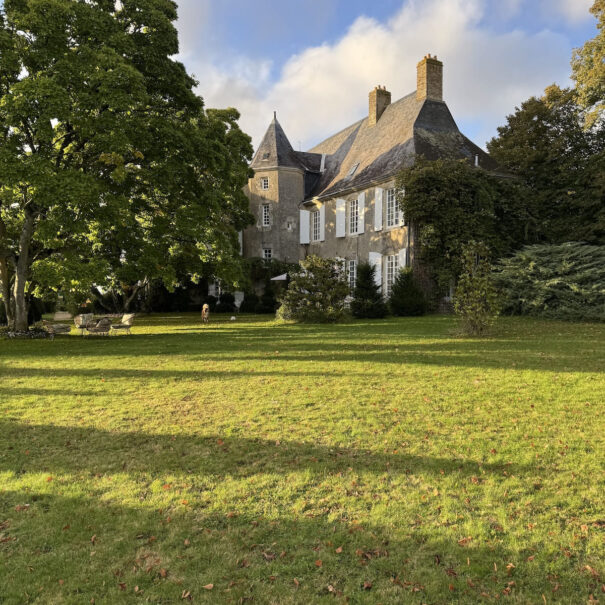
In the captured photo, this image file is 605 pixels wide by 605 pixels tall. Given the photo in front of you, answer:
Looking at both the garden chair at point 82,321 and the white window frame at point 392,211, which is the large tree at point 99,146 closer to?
the garden chair at point 82,321

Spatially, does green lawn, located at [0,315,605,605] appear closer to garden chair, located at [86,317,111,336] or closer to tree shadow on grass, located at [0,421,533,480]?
tree shadow on grass, located at [0,421,533,480]

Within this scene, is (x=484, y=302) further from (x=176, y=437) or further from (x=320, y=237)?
(x=320, y=237)

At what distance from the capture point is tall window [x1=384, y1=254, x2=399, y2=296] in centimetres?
2304

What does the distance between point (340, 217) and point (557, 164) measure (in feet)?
36.7

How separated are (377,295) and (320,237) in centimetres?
966

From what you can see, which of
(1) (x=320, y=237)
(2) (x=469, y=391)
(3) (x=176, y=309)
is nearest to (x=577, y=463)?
(2) (x=469, y=391)

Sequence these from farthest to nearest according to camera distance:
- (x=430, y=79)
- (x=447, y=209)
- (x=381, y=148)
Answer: (x=381, y=148) → (x=430, y=79) → (x=447, y=209)

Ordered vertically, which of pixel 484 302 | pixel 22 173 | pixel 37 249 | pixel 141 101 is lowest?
pixel 484 302

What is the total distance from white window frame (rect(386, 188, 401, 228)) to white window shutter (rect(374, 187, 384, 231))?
1.36 ft

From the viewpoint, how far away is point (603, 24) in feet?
65.4

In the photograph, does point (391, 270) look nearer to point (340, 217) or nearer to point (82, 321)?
point (340, 217)

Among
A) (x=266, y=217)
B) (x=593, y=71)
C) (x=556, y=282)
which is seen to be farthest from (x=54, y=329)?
(x=593, y=71)

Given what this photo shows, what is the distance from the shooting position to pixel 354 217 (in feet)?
85.5

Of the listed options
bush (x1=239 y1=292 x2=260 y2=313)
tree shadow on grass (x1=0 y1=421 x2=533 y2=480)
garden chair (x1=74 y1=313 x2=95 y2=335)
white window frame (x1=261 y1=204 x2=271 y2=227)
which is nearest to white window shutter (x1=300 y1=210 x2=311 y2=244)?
white window frame (x1=261 y1=204 x2=271 y2=227)
